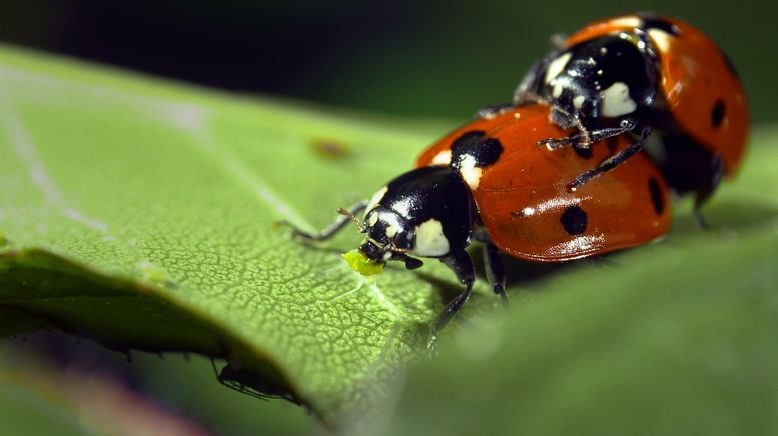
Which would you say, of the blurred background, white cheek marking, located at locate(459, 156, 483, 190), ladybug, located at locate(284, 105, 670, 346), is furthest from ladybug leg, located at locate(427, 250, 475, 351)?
the blurred background

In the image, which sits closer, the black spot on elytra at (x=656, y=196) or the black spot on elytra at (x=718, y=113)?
the black spot on elytra at (x=656, y=196)

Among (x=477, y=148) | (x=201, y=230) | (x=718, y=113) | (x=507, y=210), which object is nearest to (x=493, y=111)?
(x=477, y=148)

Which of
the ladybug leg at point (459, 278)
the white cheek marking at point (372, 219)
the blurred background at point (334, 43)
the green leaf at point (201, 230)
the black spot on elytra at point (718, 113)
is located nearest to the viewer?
the green leaf at point (201, 230)

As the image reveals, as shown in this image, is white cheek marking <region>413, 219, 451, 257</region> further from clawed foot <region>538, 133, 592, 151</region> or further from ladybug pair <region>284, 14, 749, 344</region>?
clawed foot <region>538, 133, 592, 151</region>

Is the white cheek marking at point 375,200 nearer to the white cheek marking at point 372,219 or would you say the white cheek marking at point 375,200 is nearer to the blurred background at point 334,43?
the white cheek marking at point 372,219

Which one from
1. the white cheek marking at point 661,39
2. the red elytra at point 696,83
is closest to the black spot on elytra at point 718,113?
the red elytra at point 696,83

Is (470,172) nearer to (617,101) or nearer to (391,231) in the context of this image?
(391,231)

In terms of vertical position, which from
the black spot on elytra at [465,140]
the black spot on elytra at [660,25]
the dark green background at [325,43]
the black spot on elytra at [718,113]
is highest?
the black spot on elytra at [660,25]
